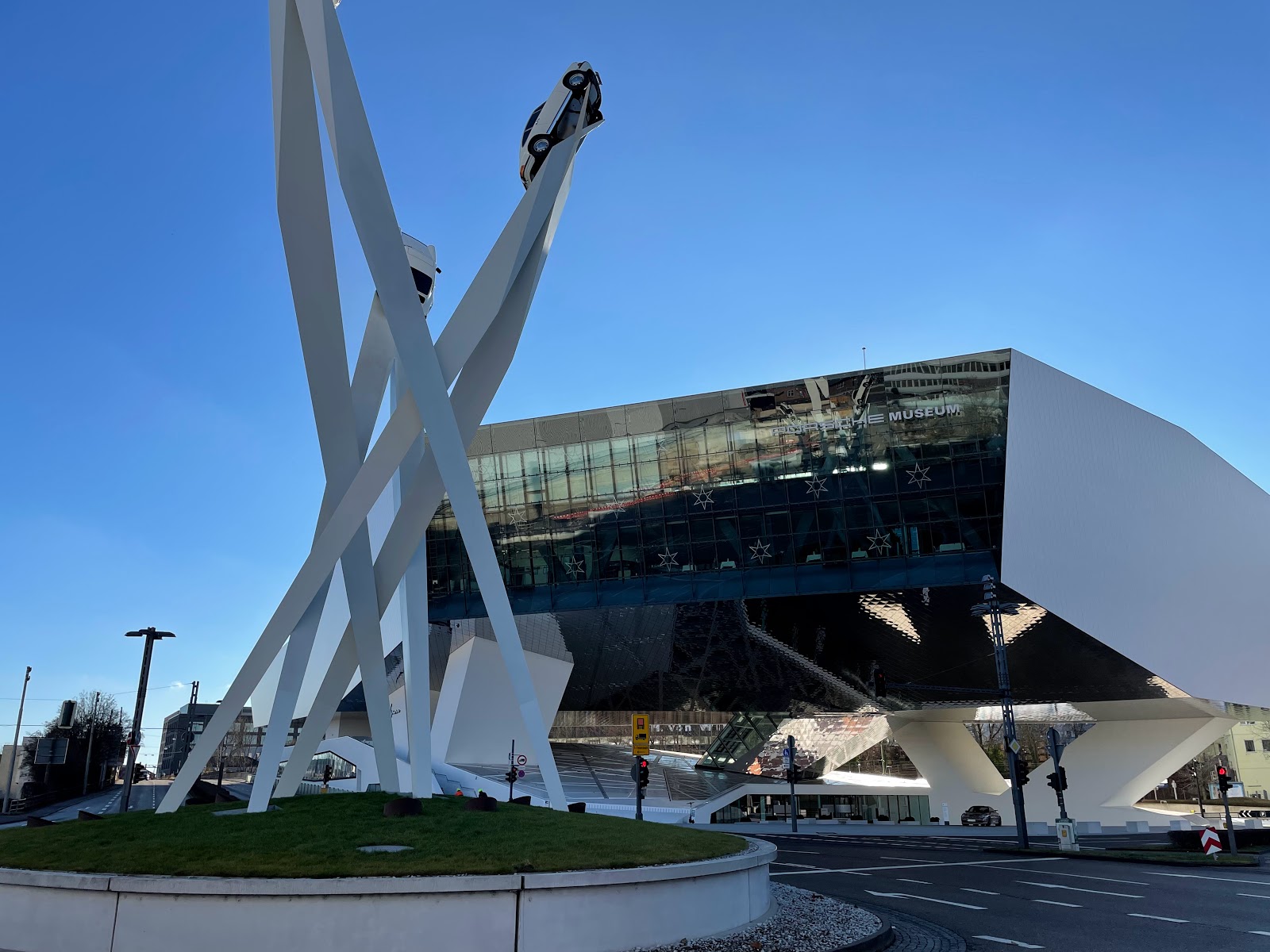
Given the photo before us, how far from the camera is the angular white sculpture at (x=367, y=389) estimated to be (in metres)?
13.7

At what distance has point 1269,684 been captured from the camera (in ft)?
131

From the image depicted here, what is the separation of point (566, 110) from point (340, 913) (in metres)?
12.9

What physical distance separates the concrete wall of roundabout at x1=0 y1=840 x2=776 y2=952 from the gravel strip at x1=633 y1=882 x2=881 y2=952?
24.8 inches

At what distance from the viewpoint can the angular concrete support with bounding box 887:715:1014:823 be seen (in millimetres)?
47938

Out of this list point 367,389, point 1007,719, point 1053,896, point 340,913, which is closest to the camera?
point 340,913

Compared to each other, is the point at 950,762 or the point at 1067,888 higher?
the point at 950,762

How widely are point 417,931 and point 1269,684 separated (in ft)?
141

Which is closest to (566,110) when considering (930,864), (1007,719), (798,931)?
(798,931)

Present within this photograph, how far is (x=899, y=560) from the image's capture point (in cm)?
3862

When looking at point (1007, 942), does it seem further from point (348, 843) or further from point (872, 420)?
point (872, 420)

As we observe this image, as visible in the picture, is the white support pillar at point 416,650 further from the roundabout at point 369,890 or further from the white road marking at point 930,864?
the white road marking at point 930,864

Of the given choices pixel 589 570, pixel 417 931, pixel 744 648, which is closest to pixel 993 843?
pixel 744 648

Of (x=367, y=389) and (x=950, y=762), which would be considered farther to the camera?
(x=950, y=762)

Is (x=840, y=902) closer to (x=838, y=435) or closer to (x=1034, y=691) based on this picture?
(x=838, y=435)
